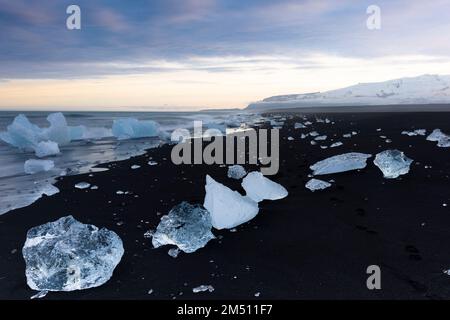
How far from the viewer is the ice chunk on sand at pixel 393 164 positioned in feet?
18.2

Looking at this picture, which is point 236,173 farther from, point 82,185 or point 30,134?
point 30,134

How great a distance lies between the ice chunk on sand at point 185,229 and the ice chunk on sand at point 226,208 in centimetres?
26

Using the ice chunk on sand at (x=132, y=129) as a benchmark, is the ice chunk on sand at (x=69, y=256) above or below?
below

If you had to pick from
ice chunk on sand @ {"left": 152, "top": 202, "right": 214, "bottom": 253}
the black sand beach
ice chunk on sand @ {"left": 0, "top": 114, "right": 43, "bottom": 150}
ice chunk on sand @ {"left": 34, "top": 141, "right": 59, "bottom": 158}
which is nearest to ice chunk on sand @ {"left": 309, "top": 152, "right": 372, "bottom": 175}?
the black sand beach

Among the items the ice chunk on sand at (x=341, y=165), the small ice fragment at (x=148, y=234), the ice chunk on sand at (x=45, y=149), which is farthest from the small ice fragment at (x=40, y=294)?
the ice chunk on sand at (x=45, y=149)

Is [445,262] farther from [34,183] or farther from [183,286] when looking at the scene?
[34,183]

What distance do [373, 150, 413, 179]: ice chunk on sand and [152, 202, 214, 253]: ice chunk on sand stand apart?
3.24m

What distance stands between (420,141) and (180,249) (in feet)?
24.3

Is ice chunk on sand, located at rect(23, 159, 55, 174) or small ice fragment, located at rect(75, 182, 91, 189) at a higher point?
ice chunk on sand, located at rect(23, 159, 55, 174)

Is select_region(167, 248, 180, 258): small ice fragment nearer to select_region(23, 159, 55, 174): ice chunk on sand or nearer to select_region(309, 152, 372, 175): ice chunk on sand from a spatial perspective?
select_region(309, 152, 372, 175): ice chunk on sand

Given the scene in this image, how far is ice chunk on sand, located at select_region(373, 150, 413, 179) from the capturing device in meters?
5.55

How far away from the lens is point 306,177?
19.6 feet

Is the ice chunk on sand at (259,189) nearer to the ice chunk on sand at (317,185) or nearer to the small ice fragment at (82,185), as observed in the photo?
the ice chunk on sand at (317,185)
